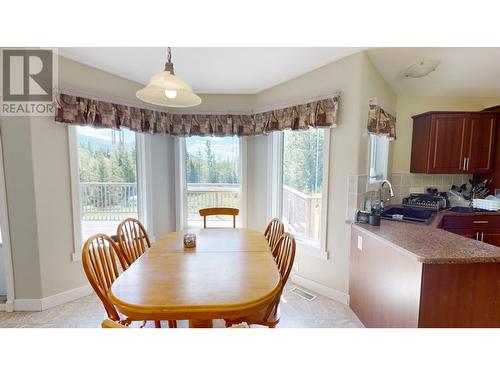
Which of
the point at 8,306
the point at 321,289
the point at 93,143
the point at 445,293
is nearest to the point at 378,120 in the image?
the point at 445,293

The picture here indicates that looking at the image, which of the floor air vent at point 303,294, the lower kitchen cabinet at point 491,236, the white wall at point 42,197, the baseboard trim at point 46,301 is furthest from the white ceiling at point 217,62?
the lower kitchen cabinet at point 491,236

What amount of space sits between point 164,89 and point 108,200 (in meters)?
1.96

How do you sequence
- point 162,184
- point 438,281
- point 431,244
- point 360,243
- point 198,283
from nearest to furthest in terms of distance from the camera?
point 198,283
point 438,281
point 431,244
point 360,243
point 162,184

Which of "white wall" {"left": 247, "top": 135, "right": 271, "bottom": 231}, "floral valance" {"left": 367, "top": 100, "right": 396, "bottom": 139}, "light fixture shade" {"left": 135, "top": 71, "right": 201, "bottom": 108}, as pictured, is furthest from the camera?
"white wall" {"left": 247, "top": 135, "right": 271, "bottom": 231}

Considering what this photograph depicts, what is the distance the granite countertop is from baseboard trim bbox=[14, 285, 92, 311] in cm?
279

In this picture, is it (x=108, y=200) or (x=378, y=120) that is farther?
(x=108, y=200)

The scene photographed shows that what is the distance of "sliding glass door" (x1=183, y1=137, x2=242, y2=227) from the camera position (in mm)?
3020

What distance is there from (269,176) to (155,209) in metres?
1.58

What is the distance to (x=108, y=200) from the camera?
2.56 meters

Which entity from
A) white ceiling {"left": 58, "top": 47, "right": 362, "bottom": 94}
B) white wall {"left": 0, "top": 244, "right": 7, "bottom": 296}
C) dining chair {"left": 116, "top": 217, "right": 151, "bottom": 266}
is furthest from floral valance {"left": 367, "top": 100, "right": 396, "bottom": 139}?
white wall {"left": 0, "top": 244, "right": 7, "bottom": 296}

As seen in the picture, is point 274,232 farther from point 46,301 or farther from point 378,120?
point 46,301

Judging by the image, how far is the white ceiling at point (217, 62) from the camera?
1.91 meters

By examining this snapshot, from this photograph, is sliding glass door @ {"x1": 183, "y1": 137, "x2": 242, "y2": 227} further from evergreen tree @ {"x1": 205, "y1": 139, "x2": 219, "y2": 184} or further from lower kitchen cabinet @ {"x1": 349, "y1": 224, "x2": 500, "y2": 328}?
lower kitchen cabinet @ {"x1": 349, "y1": 224, "x2": 500, "y2": 328}
